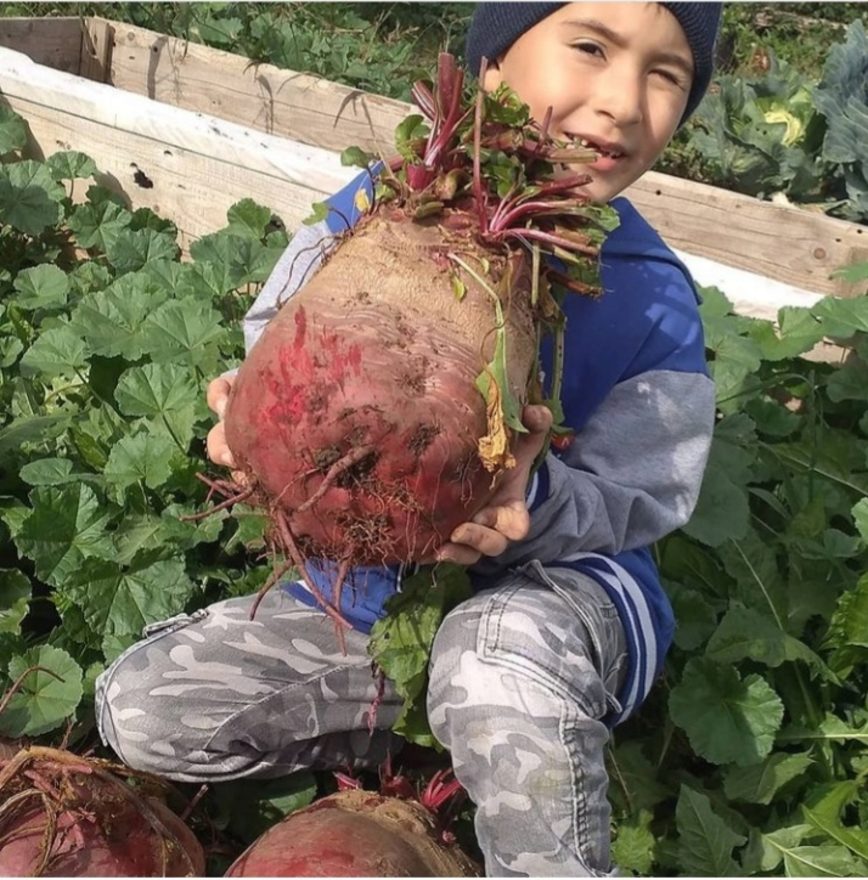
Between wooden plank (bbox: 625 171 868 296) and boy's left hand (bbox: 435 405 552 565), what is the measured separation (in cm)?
232

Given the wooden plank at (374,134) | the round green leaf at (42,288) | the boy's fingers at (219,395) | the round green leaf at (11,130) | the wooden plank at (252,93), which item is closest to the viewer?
the boy's fingers at (219,395)

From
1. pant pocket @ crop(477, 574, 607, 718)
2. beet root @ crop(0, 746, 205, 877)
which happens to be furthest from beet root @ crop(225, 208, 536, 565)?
beet root @ crop(0, 746, 205, 877)

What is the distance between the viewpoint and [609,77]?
1883 millimetres

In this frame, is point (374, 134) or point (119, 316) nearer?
point (119, 316)

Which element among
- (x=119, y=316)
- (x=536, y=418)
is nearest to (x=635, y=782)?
(x=536, y=418)

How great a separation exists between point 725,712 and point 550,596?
0.76 m

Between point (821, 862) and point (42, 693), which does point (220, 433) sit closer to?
point (42, 693)

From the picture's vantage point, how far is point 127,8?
5.64 m

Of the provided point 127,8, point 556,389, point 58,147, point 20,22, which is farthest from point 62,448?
point 127,8

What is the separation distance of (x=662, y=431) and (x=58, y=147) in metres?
3.20

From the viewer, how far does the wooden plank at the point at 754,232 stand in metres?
3.69

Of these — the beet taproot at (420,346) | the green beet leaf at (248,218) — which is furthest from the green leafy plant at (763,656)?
the green beet leaf at (248,218)

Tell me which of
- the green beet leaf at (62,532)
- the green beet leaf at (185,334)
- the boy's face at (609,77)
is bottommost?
the green beet leaf at (62,532)

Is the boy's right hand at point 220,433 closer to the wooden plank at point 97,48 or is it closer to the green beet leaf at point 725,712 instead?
the green beet leaf at point 725,712
